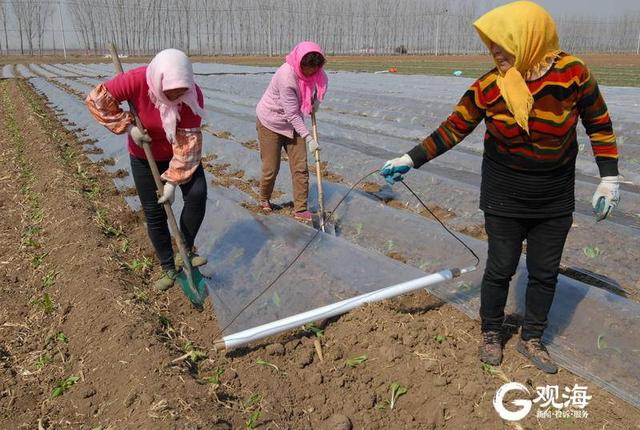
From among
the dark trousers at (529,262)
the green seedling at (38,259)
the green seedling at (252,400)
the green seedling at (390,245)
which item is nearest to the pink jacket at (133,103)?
the green seedling at (38,259)

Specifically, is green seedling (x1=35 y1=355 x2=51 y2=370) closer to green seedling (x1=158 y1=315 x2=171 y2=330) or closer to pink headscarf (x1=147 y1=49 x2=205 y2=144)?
green seedling (x1=158 y1=315 x2=171 y2=330)

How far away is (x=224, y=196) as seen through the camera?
17.1 ft

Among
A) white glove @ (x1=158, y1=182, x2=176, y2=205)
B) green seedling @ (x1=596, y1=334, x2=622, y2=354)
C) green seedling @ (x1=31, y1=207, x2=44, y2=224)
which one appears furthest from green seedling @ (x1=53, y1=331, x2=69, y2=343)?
green seedling @ (x1=596, y1=334, x2=622, y2=354)

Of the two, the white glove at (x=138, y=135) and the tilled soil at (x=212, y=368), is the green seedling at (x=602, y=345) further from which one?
the white glove at (x=138, y=135)

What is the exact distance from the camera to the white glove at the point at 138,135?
117 inches

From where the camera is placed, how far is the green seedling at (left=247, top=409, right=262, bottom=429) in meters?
2.25

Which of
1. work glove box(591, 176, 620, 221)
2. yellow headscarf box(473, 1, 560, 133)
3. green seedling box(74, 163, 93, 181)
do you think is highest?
yellow headscarf box(473, 1, 560, 133)

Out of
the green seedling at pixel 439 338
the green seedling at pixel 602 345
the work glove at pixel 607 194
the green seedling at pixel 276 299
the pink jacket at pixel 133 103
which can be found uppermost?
the pink jacket at pixel 133 103

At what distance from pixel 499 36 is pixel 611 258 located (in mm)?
2183

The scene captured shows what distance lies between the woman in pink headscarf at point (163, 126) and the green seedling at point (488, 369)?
5.91 feet

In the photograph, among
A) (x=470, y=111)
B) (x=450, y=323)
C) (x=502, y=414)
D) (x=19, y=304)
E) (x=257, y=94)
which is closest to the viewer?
(x=502, y=414)

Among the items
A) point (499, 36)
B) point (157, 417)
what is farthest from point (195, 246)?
point (499, 36)

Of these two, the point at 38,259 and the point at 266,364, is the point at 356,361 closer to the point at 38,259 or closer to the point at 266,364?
the point at 266,364

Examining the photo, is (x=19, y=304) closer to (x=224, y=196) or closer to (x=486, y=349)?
(x=224, y=196)
